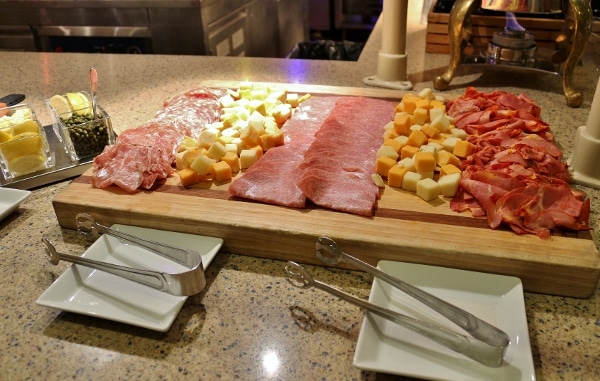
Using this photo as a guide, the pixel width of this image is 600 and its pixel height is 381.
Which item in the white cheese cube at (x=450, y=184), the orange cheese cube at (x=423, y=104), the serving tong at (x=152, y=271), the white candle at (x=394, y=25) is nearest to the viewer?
the serving tong at (x=152, y=271)

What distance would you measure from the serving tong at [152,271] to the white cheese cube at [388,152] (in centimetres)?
52

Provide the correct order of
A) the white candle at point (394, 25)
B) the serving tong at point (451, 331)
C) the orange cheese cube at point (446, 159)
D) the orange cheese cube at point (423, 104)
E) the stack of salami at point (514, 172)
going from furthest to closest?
1. the white candle at point (394, 25)
2. the orange cheese cube at point (423, 104)
3. the orange cheese cube at point (446, 159)
4. the stack of salami at point (514, 172)
5. the serving tong at point (451, 331)

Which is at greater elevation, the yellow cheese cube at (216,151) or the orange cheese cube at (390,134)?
the yellow cheese cube at (216,151)

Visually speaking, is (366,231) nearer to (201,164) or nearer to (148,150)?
(201,164)

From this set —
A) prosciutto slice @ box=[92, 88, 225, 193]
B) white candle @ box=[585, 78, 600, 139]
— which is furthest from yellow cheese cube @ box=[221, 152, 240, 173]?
white candle @ box=[585, 78, 600, 139]

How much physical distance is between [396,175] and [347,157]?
146mm

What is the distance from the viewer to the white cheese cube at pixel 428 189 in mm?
1028

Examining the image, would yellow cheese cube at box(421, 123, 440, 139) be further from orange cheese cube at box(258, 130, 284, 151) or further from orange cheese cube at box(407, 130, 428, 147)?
orange cheese cube at box(258, 130, 284, 151)

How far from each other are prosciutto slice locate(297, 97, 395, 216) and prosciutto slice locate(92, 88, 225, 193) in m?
0.35

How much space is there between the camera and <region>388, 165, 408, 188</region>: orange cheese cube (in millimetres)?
1081

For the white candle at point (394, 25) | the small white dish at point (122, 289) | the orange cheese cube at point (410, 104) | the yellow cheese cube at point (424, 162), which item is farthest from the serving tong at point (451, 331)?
the white candle at point (394, 25)

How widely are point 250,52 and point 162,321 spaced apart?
271 cm

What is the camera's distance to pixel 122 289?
2.86 ft

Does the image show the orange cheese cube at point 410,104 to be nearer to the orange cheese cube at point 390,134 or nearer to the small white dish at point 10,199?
the orange cheese cube at point 390,134
